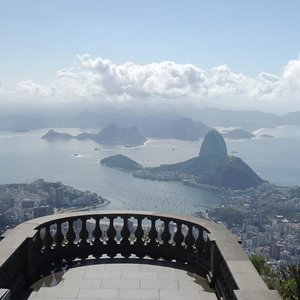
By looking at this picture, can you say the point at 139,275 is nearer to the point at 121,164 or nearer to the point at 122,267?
the point at 122,267

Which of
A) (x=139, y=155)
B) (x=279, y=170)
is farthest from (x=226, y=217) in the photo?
(x=139, y=155)

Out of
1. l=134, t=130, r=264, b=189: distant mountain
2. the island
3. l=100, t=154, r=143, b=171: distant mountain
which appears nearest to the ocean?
l=100, t=154, r=143, b=171: distant mountain

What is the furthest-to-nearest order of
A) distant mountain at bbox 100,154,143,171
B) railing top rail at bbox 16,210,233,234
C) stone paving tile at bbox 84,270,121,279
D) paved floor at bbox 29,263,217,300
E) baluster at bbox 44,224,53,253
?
distant mountain at bbox 100,154,143,171 → baluster at bbox 44,224,53,253 → railing top rail at bbox 16,210,233,234 → stone paving tile at bbox 84,270,121,279 → paved floor at bbox 29,263,217,300

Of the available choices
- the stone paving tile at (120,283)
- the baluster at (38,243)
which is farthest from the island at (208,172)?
the stone paving tile at (120,283)

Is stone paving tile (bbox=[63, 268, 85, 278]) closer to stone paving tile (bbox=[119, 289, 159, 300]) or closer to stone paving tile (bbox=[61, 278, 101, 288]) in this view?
stone paving tile (bbox=[61, 278, 101, 288])

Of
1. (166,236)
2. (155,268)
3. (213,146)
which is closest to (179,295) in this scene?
(155,268)

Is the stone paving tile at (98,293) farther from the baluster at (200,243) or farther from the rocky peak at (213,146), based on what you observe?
the rocky peak at (213,146)
